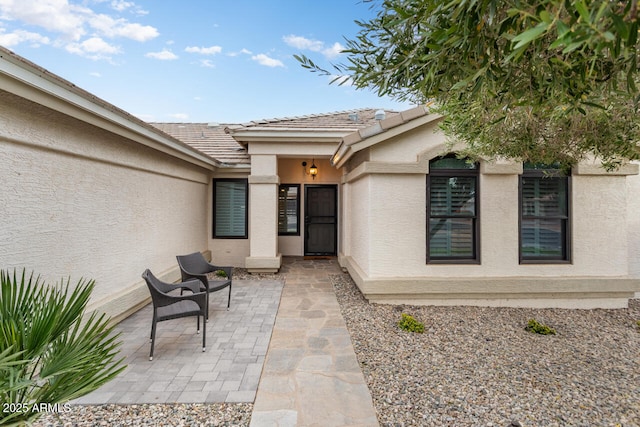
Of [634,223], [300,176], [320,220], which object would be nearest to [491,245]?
[634,223]

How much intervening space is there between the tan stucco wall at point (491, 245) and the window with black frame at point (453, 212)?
0.18m

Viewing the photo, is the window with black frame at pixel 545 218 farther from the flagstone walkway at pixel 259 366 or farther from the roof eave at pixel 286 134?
the roof eave at pixel 286 134

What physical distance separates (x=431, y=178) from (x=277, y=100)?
40.9ft

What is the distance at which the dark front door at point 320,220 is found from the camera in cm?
997

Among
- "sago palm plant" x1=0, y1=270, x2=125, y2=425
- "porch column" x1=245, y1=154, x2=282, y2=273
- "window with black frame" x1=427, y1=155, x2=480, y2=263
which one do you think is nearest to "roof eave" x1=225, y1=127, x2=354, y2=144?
"porch column" x1=245, y1=154, x2=282, y2=273

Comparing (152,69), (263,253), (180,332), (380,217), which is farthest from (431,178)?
(152,69)

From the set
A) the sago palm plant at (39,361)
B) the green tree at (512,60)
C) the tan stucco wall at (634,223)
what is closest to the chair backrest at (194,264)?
the sago palm plant at (39,361)

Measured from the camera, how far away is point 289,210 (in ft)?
33.0

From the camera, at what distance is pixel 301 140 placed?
7707mm

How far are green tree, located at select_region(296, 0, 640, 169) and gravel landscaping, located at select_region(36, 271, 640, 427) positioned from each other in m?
2.72

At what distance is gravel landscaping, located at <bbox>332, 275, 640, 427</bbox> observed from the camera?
8.82ft

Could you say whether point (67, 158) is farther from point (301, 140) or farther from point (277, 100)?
point (277, 100)

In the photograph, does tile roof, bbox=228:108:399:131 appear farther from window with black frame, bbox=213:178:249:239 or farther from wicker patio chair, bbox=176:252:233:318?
wicker patio chair, bbox=176:252:233:318

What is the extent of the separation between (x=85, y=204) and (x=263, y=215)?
4.08m
